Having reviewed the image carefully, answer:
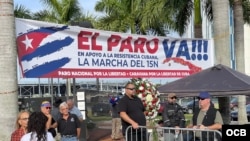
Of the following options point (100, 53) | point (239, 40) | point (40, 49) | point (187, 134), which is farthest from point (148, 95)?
point (239, 40)

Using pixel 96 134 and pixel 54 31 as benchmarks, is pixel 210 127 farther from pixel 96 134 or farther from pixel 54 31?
pixel 96 134

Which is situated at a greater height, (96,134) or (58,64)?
(58,64)

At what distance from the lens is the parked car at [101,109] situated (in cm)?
1588

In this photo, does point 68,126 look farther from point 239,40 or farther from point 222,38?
point 239,40

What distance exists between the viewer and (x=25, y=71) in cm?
849

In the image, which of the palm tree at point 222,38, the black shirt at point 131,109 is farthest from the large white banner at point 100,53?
the black shirt at point 131,109

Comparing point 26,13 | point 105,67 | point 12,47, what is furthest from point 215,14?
point 26,13

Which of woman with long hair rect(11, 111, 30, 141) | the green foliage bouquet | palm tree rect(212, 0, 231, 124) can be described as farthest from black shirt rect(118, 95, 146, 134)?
palm tree rect(212, 0, 231, 124)

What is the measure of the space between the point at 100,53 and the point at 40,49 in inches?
67.1

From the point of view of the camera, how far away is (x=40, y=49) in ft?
29.0

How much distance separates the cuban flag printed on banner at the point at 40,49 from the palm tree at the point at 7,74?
991 mm

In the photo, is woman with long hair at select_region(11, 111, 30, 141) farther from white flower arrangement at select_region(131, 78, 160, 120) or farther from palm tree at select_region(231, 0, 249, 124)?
palm tree at select_region(231, 0, 249, 124)

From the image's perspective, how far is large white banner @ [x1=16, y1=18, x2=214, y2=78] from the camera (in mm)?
8664

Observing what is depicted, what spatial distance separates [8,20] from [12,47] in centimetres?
42
